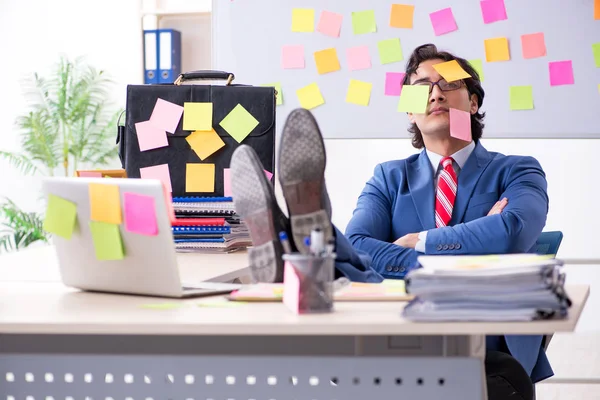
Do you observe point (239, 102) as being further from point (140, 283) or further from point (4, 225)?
point (4, 225)

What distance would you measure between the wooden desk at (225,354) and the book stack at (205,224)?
0.91 m

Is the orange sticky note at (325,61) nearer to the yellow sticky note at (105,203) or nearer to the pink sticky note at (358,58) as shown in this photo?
the pink sticky note at (358,58)

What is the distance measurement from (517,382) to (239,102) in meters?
1.11

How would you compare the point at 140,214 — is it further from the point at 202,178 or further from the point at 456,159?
the point at 456,159

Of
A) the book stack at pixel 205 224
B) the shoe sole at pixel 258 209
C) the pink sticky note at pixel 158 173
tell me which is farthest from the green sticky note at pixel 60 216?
the pink sticky note at pixel 158 173

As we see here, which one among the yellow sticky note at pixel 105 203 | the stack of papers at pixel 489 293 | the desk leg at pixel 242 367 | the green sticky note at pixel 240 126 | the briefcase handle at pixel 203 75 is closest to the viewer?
the stack of papers at pixel 489 293

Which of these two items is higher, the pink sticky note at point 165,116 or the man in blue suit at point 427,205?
the pink sticky note at point 165,116

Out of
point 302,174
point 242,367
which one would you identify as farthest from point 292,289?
point 302,174

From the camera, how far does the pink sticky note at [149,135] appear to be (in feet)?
7.93

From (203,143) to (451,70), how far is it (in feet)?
2.63

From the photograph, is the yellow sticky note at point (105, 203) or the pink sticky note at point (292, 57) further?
the pink sticky note at point (292, 57)

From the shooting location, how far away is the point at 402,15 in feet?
10.8

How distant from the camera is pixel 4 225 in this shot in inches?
192

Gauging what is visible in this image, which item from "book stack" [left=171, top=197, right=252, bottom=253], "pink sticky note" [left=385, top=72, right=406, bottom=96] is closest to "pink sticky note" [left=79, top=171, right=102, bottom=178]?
"book stack" [left=171, top=197, right=252, bottom=253]
